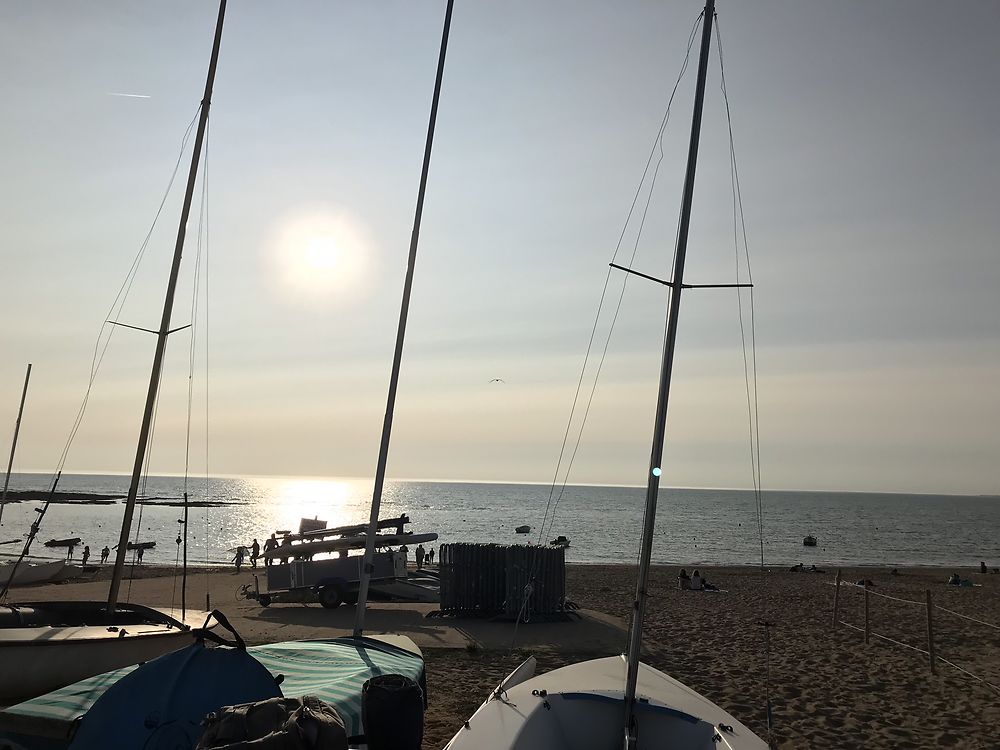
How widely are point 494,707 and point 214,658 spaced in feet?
9.64

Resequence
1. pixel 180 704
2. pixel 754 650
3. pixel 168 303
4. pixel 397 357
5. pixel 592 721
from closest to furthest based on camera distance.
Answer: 1. pixel 180 704
2. pixel 592 721
3. pixel 397 357
4. pixel 168 303
5. pixel 754 650

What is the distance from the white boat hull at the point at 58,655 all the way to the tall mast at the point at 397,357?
9.64 feet

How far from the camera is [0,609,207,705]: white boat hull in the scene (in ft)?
32.6

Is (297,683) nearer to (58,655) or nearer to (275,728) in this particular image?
(275,728)

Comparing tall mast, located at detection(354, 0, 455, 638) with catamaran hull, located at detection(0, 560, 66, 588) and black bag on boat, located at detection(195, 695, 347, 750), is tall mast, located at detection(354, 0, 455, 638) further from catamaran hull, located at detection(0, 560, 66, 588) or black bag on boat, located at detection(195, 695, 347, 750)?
catamaran hull, located at detection(0, 560, 66, 588)

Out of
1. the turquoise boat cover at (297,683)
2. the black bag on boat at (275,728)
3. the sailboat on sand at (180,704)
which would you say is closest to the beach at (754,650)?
the turquoise boat cover at (297,683)

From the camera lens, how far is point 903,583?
38219 mm

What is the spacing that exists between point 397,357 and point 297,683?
6.57 meters

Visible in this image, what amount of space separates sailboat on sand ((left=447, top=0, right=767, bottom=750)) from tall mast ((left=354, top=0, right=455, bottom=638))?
401 cm

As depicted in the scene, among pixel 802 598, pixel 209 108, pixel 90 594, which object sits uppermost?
pixel 209 108

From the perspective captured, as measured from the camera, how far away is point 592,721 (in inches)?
299

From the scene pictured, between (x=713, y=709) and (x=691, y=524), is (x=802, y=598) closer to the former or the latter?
(x=713, y=709)

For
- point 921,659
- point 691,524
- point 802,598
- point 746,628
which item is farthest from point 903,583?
point 691,524

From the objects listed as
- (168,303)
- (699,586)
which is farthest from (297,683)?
(699,586)
